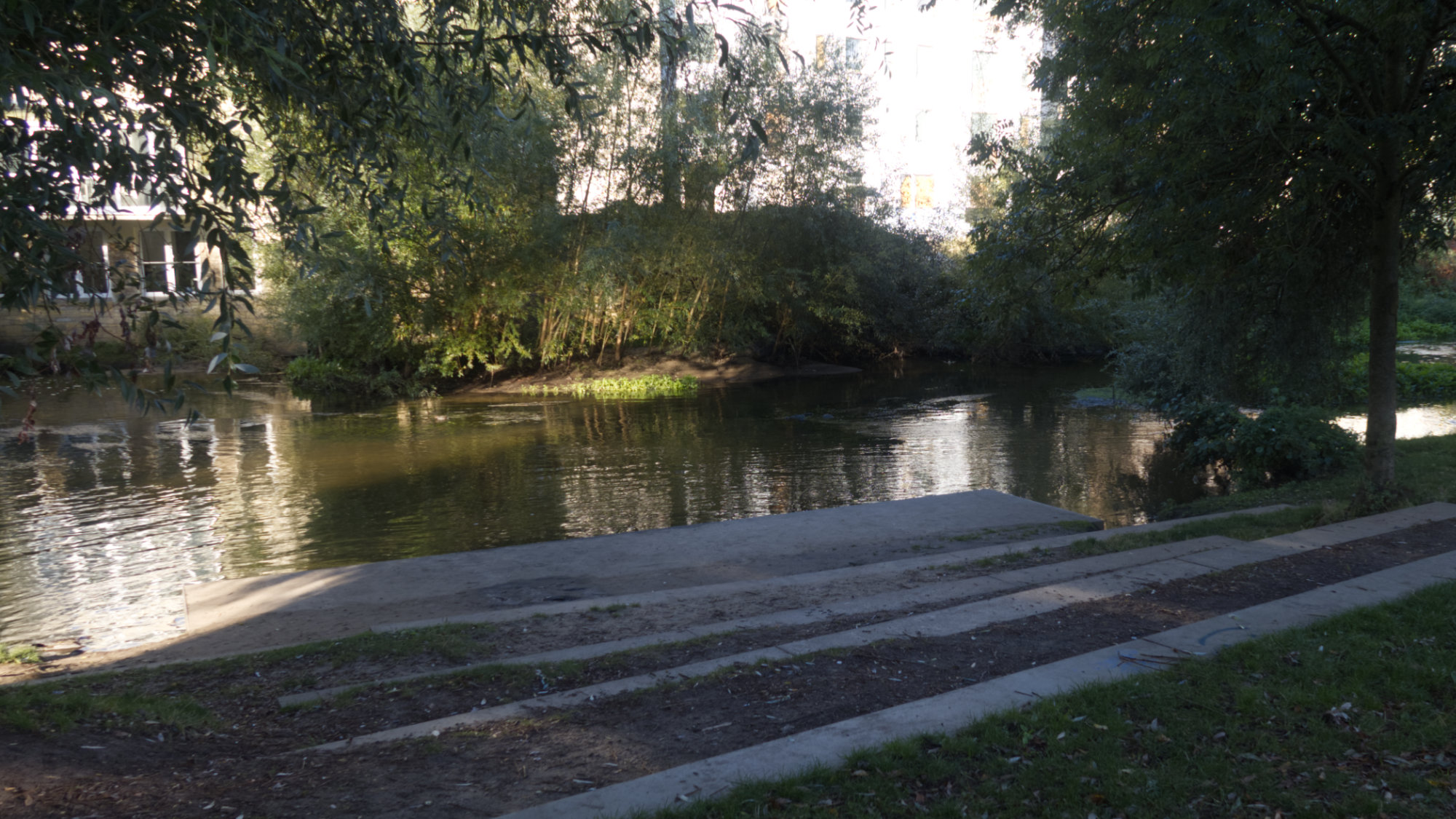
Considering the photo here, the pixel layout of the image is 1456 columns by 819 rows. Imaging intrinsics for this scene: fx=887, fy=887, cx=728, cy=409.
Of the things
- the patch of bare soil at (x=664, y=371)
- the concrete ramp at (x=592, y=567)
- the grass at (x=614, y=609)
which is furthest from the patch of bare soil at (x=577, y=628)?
the patch of bare soil at (x=664, y=371)

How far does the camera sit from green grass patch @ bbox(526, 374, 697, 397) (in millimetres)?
25891

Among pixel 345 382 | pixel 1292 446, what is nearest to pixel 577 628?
pixel 1292 446

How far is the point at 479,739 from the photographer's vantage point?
12.4 feet

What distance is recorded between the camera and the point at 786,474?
44.4ft

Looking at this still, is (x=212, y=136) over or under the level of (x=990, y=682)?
over

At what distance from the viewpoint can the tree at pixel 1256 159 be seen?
291 inches

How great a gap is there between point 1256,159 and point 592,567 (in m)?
7.25

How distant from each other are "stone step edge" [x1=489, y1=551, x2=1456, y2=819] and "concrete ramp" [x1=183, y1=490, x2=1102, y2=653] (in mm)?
3325

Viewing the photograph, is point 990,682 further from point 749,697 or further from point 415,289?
point 415,289

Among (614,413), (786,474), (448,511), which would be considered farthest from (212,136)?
(614,413)

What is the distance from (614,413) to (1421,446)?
15.4 meters

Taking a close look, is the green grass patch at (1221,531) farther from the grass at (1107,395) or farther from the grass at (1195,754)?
the grass at (1107,395)

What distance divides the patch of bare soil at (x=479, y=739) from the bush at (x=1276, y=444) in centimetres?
717

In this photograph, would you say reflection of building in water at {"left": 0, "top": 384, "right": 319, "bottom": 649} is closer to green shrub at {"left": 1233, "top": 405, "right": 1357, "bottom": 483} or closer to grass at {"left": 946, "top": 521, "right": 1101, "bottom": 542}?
grass at {"left": 946, "top": 521, "right": 1101, "bottom": 542}
